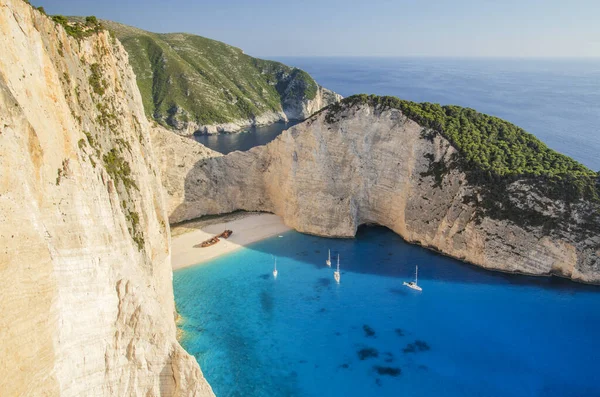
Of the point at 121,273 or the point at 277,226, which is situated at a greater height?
the point at 121,273

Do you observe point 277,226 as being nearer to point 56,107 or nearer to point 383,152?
point 383,152

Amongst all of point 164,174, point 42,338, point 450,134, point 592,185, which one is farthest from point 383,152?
point 42,338

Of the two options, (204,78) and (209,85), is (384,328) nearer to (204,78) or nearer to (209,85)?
(209,85)

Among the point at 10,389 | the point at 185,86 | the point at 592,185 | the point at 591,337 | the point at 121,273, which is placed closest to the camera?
the point at 10,389

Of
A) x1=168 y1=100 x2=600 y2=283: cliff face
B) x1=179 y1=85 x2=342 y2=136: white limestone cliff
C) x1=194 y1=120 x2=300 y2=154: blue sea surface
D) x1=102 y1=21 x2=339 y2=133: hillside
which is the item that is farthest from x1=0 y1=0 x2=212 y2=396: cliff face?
x1=102 y1=21 x2=339 y2=133: hillside

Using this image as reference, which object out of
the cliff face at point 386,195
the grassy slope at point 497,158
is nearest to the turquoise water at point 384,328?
the cliff face at point 386,195

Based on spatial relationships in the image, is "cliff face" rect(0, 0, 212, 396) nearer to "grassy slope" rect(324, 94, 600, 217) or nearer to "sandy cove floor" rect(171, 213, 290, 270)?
"sandy cove floor" rect(171, 213, 290, 270)
